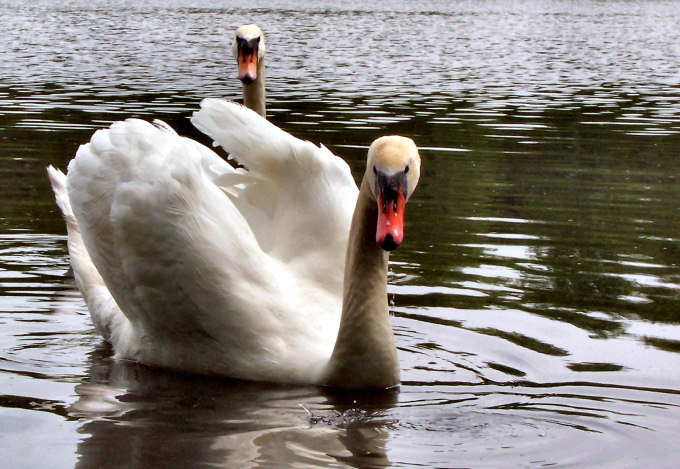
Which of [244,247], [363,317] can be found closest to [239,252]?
[244,247]

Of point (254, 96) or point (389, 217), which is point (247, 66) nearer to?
point (254, 96)

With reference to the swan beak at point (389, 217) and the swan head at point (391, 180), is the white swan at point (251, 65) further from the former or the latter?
the swan beak at point (389, 217)

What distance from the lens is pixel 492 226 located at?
31.0 ft

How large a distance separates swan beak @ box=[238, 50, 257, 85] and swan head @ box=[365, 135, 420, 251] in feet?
18.5

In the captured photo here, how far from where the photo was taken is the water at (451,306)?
16.5ft

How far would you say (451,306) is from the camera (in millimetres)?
7242

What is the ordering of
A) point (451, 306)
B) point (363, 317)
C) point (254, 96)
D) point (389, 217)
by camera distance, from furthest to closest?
point (254, 96), point (451, 306), point (363, 317), point (389, 217)

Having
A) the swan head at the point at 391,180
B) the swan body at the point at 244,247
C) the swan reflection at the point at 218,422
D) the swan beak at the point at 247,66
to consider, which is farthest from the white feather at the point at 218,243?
the swan beak at the point at 247,66

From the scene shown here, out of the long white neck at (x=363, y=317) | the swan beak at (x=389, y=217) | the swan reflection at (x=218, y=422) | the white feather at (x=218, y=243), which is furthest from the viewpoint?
the white feather at (x=218, y=243)

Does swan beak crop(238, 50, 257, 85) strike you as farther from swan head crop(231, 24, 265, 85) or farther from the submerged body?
the submerged body

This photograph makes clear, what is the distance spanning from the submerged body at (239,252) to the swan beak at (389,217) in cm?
10

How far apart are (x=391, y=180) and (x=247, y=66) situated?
6062 millimetres

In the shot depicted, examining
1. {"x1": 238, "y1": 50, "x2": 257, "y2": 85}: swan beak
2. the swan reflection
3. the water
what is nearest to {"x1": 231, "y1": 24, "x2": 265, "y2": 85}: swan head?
{"x1": 238, "y1": 50, "x2": 257, "y2": 85}: swan beak

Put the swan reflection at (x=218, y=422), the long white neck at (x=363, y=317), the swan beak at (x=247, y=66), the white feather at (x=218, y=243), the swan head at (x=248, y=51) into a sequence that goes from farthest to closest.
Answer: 1. the swan head at (x=248, y=51)
2. the swan beak at (x=247, y=66)
3. the white feather at (x=218, y=243)
4. the long white neck at (x=363, y=317)
5. the swan reflection at (x=218, y=422)
